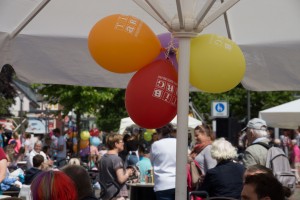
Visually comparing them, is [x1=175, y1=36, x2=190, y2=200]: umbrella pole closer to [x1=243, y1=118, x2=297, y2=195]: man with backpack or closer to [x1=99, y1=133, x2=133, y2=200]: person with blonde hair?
[x1=243, y1=118, x2=297, y2=195]: man with backpack

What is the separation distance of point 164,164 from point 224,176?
1680 mm

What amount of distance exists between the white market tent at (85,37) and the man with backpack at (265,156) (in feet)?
3.79

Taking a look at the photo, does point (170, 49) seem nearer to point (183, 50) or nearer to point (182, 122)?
point (183, 50)

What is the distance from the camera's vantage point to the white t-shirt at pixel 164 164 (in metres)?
8.48

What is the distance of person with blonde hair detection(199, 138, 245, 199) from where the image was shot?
274 inches

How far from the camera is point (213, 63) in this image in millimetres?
4320

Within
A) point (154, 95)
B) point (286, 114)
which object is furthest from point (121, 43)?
point (286, 114)

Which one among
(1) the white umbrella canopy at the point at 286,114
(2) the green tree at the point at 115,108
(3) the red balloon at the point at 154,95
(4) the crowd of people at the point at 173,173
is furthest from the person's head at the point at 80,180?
(2) the green tree at the point at 115,108

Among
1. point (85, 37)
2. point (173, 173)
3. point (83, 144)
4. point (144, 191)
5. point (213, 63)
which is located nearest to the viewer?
point (213, 63)

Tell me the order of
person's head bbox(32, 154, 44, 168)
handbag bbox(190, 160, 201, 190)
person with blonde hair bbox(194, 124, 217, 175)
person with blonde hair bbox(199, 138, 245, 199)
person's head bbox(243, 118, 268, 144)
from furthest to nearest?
person's head bbox(32, 154, 44, 168) → person with blonde hair bbox(194, 124, 217, 175) → handbag bbox(190, 160, 201, 190) → person's head bbox(243, 118, 268, 144) → person with blonde hair bbox(199, 138, 245, 199)

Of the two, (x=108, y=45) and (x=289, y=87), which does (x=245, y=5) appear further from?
(x=108, y=45)

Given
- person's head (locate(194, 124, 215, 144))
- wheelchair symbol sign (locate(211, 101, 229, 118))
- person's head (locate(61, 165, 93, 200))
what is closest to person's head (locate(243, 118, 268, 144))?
person's head (locate(194, 124, 215, 144))

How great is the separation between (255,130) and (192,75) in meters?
3.66

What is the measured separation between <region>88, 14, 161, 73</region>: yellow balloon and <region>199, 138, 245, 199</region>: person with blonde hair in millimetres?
2771
